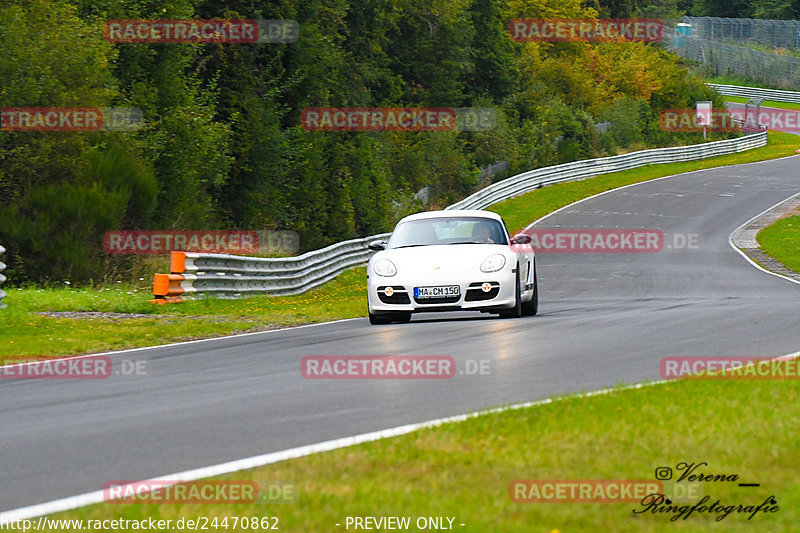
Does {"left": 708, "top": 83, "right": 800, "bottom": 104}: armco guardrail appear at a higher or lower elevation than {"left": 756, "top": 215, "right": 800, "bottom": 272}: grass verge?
higher

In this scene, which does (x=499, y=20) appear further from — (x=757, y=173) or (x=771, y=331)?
(x=771, y=331)

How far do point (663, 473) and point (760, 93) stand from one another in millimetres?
95302

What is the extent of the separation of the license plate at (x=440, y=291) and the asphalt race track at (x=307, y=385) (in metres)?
0.43

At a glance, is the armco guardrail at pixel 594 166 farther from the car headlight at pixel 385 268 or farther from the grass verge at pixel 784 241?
the car headlight at pixel 385 268

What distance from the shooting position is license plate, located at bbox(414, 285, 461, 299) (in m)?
15.0

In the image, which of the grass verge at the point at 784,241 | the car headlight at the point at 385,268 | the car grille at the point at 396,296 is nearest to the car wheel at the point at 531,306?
the car grille at the point at 396,296

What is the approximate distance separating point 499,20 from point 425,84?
10479 millimetres

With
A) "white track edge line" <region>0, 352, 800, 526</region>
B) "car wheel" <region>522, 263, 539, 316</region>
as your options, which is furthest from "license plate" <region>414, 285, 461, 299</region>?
"white track edge line" <region>0, 352, 800, 526</region>

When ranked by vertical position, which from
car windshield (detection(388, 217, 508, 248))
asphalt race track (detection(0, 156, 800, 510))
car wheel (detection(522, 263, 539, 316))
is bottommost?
asphalt race track (detection(0, 156, 800, 510))

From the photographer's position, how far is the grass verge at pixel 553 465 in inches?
194

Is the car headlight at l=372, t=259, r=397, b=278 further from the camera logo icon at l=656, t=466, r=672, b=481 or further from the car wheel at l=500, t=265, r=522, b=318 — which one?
the camera logo icon at l=656, t=466, r=672, b=481

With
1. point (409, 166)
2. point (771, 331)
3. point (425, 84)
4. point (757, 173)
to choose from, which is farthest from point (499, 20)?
point (771, 331)

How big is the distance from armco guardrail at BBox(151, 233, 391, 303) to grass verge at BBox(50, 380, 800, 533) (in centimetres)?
1240

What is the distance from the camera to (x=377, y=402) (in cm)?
833
